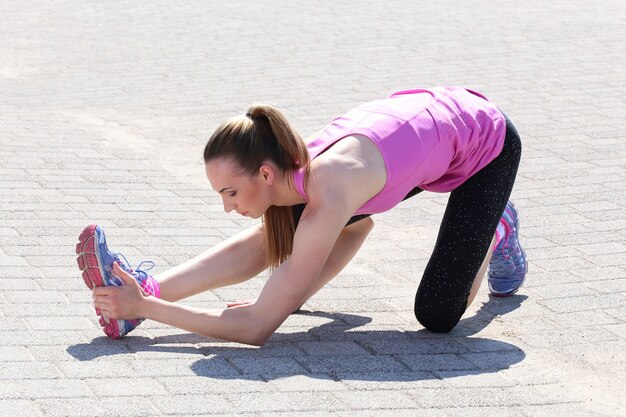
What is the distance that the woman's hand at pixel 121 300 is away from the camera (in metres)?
4.25

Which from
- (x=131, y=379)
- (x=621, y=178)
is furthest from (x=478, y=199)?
(x=621, y=178)

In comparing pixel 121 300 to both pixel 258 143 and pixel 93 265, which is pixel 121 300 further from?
pixel 258 143

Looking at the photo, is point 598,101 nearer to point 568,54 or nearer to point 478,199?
point 568,54

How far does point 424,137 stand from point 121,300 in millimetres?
1234

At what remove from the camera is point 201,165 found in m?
7.30

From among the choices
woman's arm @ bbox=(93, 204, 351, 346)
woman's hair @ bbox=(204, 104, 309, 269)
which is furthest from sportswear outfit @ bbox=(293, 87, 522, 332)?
woman's arm @ bbox=(93, 204, 351, 346)

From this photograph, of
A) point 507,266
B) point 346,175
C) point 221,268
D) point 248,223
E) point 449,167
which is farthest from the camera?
point 248,223

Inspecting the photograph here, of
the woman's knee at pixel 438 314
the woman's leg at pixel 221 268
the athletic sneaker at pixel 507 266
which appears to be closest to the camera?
the woman's knee at pixel 438 314

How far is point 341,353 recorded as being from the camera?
14.1 ft

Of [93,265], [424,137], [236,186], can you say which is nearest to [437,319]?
[424,137]

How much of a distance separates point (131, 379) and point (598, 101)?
5.81 meters

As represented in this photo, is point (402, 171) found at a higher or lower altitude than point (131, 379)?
higher

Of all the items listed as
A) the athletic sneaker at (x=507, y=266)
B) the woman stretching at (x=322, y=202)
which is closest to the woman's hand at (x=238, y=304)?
the woman stretching at (x=322, y=202)

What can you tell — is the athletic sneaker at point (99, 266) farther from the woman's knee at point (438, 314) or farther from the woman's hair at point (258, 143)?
the woman's knee at point (438, 314)
